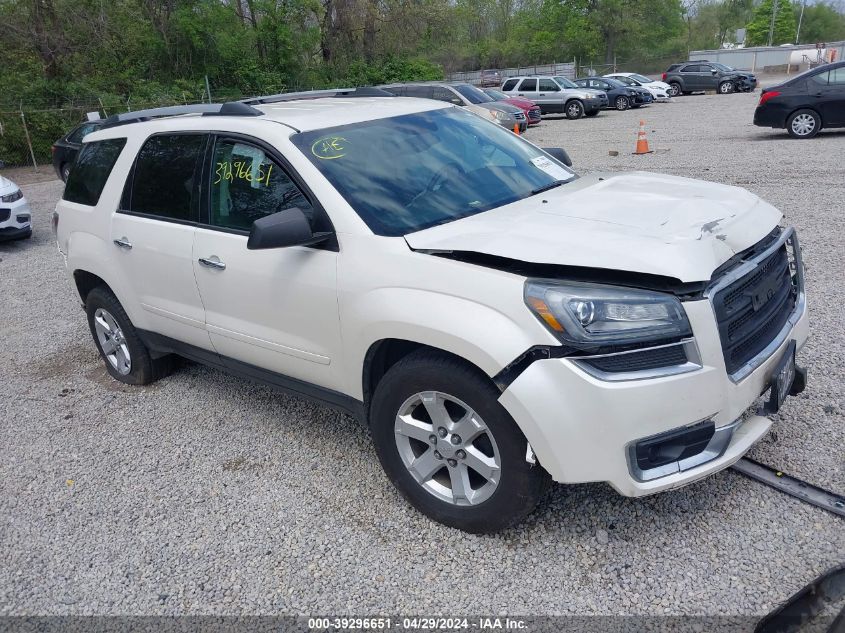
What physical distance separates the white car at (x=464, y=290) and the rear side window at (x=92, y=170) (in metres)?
0.19

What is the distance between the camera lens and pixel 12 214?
10.1m

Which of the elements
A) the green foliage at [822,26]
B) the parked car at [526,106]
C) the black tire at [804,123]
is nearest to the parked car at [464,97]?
the parked car at [526,106]

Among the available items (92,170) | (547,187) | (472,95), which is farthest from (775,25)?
(92,170)

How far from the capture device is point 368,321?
302 centimetres

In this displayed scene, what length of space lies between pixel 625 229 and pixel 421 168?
3.85 ft

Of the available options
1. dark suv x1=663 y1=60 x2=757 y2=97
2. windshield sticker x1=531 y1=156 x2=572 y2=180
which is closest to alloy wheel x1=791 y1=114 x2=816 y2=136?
windshield sticker x1=531 y1=156 x2=572 y2=180

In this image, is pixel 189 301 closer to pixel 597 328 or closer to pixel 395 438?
pixel 395 438

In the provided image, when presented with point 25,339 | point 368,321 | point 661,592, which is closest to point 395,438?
point 368,321

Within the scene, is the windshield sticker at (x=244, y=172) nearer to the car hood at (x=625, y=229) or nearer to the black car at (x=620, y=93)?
the car hood at (x=625, y=229)

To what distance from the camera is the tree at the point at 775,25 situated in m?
78.2

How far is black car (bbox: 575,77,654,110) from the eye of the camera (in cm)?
2841

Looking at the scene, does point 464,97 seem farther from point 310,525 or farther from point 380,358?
point 310,525

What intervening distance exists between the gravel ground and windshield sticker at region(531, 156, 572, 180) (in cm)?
181

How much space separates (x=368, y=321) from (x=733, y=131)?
16663 millimetres
